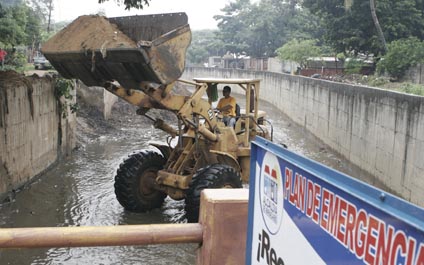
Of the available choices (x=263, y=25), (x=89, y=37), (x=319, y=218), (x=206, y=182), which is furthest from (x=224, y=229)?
(x=263, y=25)

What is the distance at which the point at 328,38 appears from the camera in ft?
97.1

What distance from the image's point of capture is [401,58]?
22000 mm

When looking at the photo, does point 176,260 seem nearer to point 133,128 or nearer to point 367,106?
point 367,106

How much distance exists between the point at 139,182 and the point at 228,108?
242cm

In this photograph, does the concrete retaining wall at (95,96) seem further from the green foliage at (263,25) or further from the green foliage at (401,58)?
the green foliage at (263,25)

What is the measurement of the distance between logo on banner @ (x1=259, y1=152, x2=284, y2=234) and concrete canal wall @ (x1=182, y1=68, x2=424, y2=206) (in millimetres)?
8163

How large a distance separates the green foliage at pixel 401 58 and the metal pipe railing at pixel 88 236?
2094 cm

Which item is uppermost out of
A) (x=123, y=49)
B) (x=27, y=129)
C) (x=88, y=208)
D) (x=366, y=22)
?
(x=366, y=22)

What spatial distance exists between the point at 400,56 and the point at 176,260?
17.6 meters

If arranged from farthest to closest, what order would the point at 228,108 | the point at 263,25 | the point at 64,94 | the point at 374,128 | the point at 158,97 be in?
the point at 263,25 → the point at 64,94 → the point at 374,128 → the point at 228,108 → the point at 158,97

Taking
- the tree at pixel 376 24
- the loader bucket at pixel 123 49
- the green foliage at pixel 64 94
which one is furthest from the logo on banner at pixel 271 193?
the tree at pixel 376 24

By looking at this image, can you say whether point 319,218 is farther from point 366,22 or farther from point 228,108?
point 366,22

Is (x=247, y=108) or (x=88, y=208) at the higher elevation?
(x=247, y=108)

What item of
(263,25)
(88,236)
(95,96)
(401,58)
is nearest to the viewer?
(88,236)
